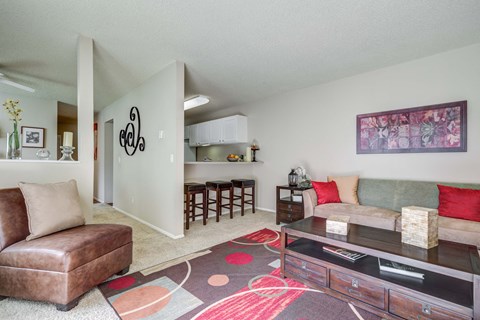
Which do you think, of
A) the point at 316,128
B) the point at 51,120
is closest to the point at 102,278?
the point at 316,128

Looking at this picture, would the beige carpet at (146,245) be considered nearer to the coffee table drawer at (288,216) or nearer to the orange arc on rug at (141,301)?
the orange arc on rug at (141,301)

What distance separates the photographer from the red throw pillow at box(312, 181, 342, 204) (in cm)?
339

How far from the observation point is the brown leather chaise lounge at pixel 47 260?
1.61m

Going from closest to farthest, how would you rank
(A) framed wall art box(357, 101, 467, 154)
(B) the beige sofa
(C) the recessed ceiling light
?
(B) the beige sofa, (A) framed wall art box(357, 101, 467, 154), (C) the recessed ceiling light

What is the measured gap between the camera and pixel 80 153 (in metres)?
2.66

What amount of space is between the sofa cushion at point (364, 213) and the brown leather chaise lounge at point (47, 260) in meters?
2.72

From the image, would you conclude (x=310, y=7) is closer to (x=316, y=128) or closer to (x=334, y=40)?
(x=334, y=40)

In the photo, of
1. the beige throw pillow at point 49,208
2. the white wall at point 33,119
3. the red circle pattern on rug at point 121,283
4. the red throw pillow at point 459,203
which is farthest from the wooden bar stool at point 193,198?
the white wall at point 33,119

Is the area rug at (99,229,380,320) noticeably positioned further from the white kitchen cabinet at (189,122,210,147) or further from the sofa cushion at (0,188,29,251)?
the white kitchen cabinet at (189,122,210,147)

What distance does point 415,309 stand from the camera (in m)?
1.45


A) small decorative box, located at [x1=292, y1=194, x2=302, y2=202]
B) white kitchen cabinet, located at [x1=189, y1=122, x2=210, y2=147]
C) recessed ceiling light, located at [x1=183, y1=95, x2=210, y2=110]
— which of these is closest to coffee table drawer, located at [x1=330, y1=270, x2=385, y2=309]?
small decorative box, located at [x1=292, y1=194, x2=302, y2=202]

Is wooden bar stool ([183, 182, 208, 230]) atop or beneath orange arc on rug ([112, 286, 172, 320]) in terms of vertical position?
atop

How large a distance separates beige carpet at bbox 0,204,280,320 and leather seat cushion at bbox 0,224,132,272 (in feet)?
1.04

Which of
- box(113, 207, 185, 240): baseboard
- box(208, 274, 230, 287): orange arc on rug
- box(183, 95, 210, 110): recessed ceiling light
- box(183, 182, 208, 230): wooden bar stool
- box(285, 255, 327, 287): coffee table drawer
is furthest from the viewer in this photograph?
box(183, 95, 210, 110): recessed ceiling light
